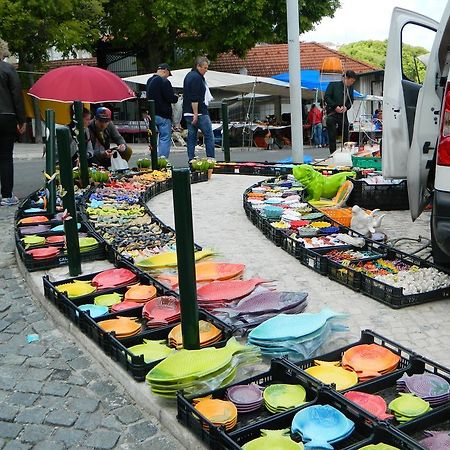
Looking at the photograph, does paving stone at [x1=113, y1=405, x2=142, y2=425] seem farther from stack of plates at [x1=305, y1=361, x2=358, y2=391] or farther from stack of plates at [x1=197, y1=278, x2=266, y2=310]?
stack of plates at [x1=197, y1=278, x2=266, y2=310]

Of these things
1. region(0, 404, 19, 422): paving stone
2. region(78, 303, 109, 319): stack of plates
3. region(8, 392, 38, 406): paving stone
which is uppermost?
region(78, 303, 109, 319): stack of plates

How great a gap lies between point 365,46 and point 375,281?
55.0 m

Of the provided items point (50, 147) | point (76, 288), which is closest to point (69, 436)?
point (76, 288)

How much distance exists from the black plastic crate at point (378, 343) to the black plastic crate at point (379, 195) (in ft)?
14.3

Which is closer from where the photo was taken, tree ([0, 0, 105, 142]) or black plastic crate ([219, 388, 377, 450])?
black plastic crate ([219, 388, 377, 450])

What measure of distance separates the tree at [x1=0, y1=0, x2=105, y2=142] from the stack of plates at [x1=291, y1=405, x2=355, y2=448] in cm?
2160

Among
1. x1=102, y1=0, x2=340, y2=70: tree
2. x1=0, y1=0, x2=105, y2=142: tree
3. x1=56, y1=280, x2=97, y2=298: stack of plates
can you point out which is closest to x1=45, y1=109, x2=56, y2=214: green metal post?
x1=56, y1=280, x2=97, y2=298: stack of plates

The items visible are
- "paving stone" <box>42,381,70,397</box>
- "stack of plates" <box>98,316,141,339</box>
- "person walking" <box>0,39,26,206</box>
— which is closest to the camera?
"paving stone" <box>42,381,70,397</box>

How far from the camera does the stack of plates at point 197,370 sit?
124 inches

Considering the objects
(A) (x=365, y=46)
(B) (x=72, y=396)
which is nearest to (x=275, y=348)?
(B) (x=72, y=396)

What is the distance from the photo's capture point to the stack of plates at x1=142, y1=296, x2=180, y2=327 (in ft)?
13.4

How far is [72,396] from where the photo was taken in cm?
347

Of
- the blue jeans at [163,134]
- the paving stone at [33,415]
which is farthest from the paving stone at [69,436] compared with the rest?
the blue jeans at [163,134]

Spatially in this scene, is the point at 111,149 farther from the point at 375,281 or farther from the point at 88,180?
the point at 375,281
